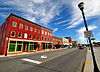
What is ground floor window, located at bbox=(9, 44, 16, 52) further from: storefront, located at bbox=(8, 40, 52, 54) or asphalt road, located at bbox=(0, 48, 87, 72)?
asphalt road, located at bbox=(0, 48, 87, 72)

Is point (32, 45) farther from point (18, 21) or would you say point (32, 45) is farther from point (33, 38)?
point (18, 21)

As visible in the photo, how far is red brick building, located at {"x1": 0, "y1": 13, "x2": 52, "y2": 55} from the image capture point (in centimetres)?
1994

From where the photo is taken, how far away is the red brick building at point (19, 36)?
19938 millimetres

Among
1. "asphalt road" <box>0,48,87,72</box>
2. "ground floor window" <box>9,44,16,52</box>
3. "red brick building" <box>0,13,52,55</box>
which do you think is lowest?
"asphalt road" <box>0,48,87,72</box>

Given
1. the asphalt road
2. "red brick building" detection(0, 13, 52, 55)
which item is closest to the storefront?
"red brick building" detection(0, 13, 52, 55)

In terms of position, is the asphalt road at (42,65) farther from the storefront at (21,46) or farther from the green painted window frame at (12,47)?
the storefront at (21,46)

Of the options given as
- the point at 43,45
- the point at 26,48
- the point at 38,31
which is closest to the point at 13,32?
the point at 26,48

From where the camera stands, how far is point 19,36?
75.9ft

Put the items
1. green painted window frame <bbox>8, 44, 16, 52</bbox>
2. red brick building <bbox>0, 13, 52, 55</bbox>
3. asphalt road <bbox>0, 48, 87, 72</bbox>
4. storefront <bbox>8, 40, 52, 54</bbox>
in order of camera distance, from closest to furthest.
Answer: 1. asphalt road <bbox>0, 48, 87, 72</bbox>
2. green painted window frame <bbox>8, 44, 16, 52</bbox>
3. red brick building <bbox>0, 13, 52, 55</bbox>
4. storefront <bbox>8, 40, 52, 54</bbox>

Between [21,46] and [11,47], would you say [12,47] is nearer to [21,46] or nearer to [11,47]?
[11,47]

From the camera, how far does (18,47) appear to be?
2227cm

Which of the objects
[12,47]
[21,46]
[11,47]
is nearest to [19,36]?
[21,46]

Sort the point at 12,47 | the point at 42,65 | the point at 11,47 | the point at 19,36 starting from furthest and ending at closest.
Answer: the point at 19,36, the point at 12,47, the point at 11,47, the point at 42,65

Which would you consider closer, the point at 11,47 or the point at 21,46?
the point at 11,47
